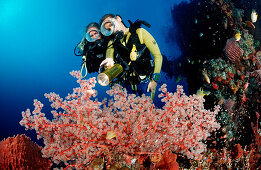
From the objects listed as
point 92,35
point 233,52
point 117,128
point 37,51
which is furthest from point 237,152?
point 37,51

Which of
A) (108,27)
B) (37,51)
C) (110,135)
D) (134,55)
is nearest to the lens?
(110,135)

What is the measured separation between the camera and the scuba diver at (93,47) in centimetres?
319

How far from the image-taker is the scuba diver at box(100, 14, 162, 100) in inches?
Result: 119

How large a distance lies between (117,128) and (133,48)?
179 cm

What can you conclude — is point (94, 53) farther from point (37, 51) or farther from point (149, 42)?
point (37, 51)

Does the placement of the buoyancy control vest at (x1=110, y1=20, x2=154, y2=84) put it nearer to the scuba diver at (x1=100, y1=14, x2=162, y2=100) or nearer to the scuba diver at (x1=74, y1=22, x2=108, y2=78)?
the scuba diver at (x1=100, y1=14, x2=162, y2=100)

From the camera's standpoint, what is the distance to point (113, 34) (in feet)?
10.3

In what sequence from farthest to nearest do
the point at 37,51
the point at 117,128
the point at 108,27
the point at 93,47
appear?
the point at 37,51 → the point at 93,47 → the point at 108,27 → the point at 117,128

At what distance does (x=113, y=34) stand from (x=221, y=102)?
4.30 m

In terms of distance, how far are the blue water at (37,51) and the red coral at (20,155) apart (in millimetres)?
28000

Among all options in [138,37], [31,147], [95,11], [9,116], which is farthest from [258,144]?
[9,116]

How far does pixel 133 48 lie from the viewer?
321cm

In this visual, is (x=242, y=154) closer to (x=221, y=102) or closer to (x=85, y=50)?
(x=221, y=102)

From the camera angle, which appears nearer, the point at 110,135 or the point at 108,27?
the point at 110,135
